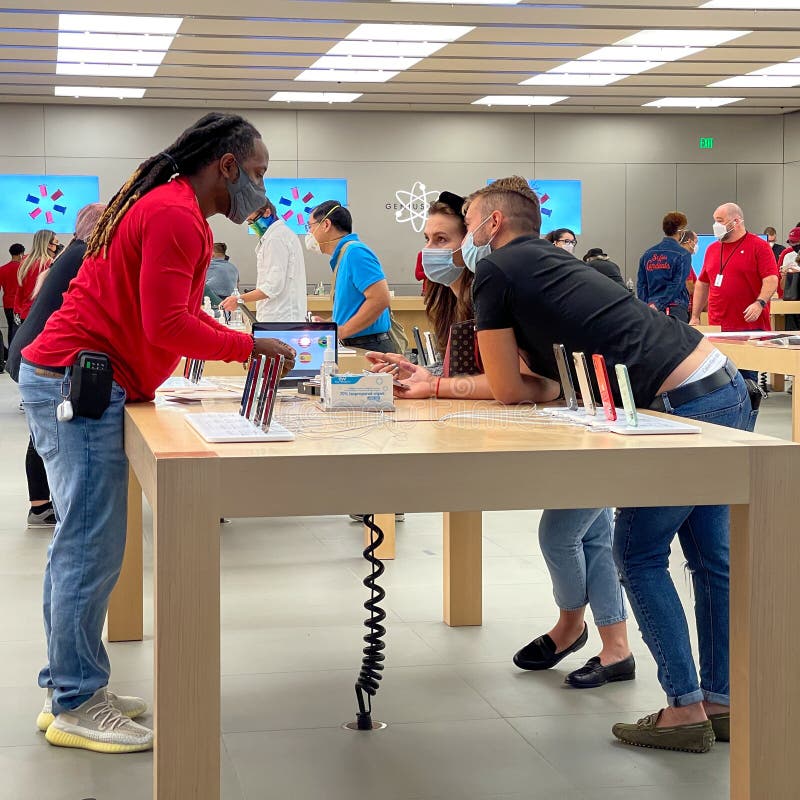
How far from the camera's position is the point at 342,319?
5.23 metres

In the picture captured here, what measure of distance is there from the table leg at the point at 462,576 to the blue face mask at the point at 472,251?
35.1 inches

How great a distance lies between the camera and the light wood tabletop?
1.73 metres

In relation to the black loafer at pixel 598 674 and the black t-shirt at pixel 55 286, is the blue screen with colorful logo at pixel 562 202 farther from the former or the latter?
the black loafer at pixel 598 674

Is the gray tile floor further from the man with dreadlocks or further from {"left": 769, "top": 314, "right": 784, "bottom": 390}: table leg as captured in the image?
{"left": 769, "top": 314, "right": 784, "bottom": 390}: table leg

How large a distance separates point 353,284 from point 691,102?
37.7 feet

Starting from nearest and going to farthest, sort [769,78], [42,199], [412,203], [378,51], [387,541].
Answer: [387,541] → [378,51] → [769,78] → [42,199] → [412,203]

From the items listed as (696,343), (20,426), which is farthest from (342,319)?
(20,426)

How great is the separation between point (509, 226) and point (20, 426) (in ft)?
21.2

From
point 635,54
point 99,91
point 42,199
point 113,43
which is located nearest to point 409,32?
point 635,54

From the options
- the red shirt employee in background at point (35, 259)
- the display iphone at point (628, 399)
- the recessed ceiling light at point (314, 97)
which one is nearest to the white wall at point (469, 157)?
the recessed ceiling light at point (314, 97)

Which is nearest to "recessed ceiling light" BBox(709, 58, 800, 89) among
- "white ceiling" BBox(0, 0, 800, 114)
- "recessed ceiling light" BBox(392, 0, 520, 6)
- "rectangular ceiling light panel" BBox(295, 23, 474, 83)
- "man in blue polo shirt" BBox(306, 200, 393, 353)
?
"white ceiling" BBox(0, 0, 800, 114)

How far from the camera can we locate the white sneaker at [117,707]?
259cm

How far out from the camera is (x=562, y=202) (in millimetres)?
16078

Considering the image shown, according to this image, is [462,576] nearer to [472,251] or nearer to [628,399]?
[472,251]
